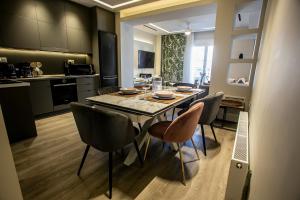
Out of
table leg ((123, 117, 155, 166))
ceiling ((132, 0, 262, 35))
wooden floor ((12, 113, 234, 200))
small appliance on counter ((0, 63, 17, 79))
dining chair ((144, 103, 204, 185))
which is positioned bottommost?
wooden floor ((12, 113, 234, 200))

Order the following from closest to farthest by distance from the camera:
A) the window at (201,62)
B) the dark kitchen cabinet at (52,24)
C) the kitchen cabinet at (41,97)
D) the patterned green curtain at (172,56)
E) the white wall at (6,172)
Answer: the white wall at (6,172)
the kitchen cabinet at (41,97)
the dark kitchen cabinet at (52,24)
the window at (201,62)
the patterned green curtain at (172,56)

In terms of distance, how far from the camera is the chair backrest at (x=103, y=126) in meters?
1.22

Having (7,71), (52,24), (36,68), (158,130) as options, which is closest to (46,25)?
(52,24)

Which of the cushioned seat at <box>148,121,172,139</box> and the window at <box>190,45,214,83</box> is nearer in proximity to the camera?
the cushioned seat at <box>148,121,172,139</box>

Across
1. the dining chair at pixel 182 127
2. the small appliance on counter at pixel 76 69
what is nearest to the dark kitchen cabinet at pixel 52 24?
the small appliance on counter at pixel 76 69

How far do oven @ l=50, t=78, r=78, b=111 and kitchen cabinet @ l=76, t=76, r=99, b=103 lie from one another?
10 cm

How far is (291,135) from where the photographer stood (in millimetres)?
520

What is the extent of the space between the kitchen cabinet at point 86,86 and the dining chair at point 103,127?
104 inches

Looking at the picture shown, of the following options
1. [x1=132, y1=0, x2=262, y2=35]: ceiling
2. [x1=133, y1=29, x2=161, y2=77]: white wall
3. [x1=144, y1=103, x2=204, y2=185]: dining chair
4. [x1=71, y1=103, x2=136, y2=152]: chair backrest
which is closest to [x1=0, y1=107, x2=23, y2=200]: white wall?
[x1=71, y1=103, x2=136, y2=152]: chair backrest

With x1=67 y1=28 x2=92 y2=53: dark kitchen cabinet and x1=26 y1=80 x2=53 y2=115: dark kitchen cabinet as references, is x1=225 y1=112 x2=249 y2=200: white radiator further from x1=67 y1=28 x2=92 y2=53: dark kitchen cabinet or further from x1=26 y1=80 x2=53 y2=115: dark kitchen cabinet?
x1=67 y1=28 x2=92 y2=53: dark kitchen cabinet

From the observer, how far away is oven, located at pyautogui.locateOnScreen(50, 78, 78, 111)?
333 cm

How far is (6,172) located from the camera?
89cm

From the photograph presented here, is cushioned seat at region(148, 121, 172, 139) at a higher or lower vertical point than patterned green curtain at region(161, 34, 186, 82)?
lower

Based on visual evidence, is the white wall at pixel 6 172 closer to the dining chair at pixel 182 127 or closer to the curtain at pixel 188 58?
the dining chair at pixel 182 127
